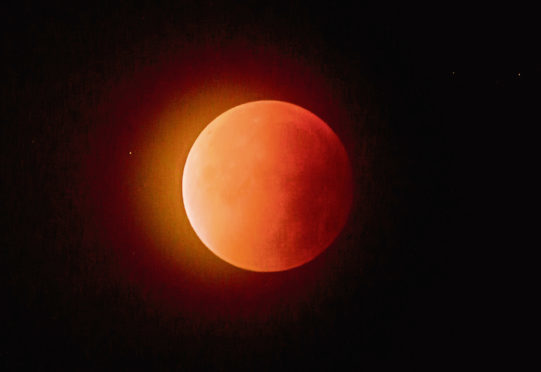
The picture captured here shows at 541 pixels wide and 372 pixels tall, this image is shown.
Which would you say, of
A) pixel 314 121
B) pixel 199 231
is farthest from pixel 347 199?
pixel 199 231

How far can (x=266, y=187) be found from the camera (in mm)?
2525

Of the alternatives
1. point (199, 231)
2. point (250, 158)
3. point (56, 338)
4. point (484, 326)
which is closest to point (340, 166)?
point (250, 158)

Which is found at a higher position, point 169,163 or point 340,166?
point 169,163

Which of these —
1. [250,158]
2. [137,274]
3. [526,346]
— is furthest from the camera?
[526,346]

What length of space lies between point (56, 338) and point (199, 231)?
74.5 inches

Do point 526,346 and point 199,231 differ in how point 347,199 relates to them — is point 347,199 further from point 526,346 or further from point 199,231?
point 526,346

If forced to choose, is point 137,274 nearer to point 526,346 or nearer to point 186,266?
point 186,266

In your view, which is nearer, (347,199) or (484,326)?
(347,199)

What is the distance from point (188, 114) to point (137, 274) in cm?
141

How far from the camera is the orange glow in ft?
8.33

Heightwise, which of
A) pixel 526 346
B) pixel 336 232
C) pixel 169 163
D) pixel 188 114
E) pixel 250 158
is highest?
pixel 188 114

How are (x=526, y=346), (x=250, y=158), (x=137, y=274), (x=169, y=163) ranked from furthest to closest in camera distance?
(x=526, y=346), (x=137, y=274), (x=169, y=163), (x=250, y=158)

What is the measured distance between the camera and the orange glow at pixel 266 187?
254 centimetres

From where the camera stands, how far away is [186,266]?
355 centimetres
